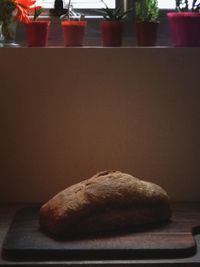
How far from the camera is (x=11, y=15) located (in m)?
1.57

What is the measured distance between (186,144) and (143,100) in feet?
0.56

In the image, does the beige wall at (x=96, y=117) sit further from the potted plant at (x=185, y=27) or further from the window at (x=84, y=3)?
the window at (x=84, y=3)

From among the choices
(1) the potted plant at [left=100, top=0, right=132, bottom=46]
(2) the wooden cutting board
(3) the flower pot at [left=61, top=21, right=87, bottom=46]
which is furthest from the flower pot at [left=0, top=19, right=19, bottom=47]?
(2) the wooden cutting board

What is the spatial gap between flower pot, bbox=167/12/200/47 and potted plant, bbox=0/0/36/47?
0.40 metres

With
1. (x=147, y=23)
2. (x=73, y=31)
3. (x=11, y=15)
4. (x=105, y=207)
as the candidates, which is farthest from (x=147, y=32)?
(x=105, y=207)

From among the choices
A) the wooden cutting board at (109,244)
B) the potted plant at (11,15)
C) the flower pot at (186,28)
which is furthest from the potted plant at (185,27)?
the wooden cutting board at (109,244)

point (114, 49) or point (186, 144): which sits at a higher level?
point (114, 49)

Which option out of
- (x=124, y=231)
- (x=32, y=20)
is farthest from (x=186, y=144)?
Result: (x=32, y=20)

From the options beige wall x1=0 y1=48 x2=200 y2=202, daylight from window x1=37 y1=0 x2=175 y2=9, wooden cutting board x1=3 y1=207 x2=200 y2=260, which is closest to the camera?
wooden cutting board x1=3 y1=207 x2=200 y2=260

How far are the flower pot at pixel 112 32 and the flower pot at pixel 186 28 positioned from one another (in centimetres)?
15

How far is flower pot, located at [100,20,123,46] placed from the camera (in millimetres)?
1568

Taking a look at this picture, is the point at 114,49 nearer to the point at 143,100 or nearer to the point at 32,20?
the point at 143,100

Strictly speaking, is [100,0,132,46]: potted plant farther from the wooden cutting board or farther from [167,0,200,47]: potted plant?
the wooden cutting board

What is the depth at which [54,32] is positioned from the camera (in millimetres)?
1673
